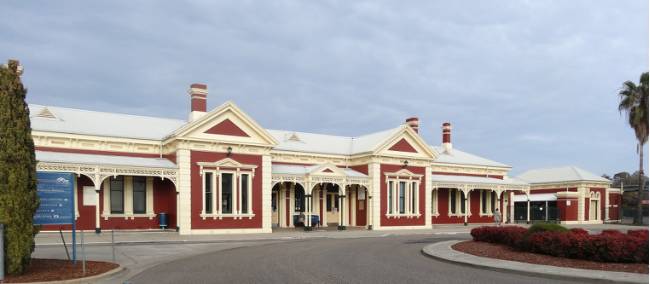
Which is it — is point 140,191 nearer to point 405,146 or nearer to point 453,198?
point 405,146

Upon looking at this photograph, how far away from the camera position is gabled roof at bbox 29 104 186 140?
28.7m

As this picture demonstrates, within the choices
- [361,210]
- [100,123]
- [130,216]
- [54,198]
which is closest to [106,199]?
[130,216]

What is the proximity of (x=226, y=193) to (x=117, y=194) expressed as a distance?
578 centimetres

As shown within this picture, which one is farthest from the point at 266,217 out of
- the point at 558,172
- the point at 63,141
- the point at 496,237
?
the point at 558,172

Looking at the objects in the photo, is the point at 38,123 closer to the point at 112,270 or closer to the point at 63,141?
the point at 63,141

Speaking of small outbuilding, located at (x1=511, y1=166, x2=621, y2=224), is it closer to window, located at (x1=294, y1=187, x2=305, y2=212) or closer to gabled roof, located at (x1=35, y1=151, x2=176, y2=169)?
window, located at (x1=294, y1=187, x2=305, y2=212)

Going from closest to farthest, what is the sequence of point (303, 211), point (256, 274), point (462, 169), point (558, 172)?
1. point (256, 274)
2. point (303, 211)
3. point (462, 169)
4. point (558, 172)

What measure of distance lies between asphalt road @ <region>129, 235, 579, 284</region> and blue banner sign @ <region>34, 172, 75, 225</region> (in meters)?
2.47

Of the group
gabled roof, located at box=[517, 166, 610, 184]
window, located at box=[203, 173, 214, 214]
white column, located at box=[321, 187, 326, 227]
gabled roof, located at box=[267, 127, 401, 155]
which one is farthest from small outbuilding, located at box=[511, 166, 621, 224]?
window, located at box=[203, 173, 214, 214]

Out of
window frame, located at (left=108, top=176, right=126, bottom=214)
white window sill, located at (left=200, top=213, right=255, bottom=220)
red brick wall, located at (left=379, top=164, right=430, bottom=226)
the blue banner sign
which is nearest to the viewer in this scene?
the blue banner sign

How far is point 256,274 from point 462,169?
111ft

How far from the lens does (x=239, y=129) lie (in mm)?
30828

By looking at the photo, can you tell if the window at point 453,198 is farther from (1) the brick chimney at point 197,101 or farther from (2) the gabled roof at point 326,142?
(1) the brick chimney at point 197,101

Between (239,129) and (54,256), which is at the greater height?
(239,129)
